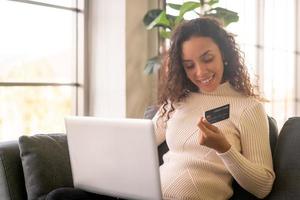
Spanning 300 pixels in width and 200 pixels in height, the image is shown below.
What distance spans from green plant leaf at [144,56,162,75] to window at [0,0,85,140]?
557mm

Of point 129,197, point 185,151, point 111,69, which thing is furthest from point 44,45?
point 129,197

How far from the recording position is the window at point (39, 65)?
2.82 m

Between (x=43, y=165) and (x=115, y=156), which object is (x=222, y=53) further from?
(x=43, y=165)

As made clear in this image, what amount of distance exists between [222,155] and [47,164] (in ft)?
2.46

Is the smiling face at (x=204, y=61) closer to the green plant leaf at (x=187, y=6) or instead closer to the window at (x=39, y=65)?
the green plant leaf at (x=187, y=6)

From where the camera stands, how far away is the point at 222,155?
1.47 meters

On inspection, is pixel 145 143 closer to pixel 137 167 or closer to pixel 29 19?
pixel 137 167

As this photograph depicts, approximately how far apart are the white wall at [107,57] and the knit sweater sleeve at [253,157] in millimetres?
1528

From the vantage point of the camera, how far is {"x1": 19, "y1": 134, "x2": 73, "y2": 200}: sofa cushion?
1.78 meters

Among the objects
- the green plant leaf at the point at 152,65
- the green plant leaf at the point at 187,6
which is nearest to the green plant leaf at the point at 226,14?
the green plant leaf at the point at 187,6

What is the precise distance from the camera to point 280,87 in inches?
218

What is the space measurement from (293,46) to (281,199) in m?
4.70

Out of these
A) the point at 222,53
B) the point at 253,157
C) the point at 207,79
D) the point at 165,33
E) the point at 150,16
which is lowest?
the point at 253,157

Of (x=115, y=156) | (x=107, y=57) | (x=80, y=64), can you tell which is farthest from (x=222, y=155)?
(x=80, y=64)
